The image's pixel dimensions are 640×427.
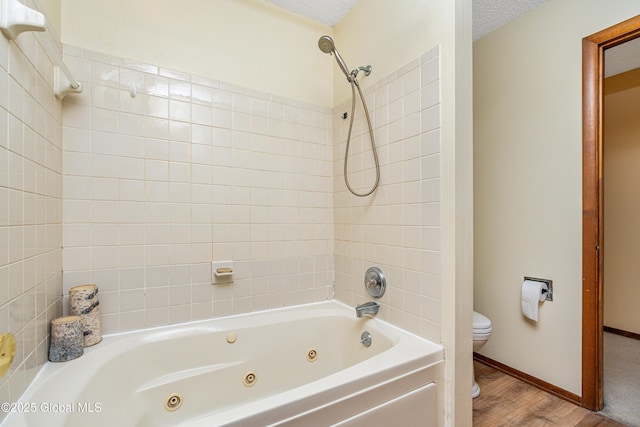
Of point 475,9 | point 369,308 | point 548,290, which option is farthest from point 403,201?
point 475,9

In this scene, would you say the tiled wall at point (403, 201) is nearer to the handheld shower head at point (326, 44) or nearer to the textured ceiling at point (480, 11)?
the handheld shower head at point (326, 44)

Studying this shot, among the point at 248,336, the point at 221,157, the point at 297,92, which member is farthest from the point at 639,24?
the point at 248,336

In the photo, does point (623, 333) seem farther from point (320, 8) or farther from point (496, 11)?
point (320, 8)

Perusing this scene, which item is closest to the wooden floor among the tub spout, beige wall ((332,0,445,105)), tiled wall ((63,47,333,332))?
the tub spout

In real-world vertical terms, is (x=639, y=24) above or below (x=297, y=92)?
above

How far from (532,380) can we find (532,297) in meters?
0.56

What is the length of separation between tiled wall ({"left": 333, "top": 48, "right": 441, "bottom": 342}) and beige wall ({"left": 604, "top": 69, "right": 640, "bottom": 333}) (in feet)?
8.46

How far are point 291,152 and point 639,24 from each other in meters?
1.92

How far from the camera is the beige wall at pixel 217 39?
1277mm

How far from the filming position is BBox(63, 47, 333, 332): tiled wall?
1247 millimetres

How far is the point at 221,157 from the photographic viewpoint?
1.52 meters

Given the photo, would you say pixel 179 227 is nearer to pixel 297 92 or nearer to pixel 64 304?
pixel 64 304

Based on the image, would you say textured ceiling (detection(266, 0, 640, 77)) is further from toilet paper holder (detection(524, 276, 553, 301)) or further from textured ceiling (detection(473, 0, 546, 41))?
toilet paper holder (detection(524, 276, 553, 301))

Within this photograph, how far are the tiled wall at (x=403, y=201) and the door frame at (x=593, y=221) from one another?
3.48 ft
